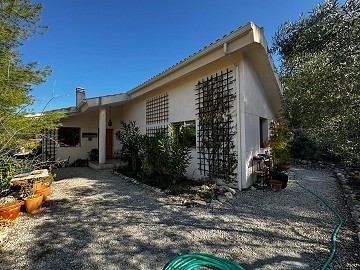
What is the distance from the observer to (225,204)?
484cm

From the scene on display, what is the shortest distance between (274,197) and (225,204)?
1.77 meters

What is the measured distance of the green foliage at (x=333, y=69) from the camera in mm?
2824

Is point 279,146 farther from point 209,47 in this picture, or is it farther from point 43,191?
point 43,191

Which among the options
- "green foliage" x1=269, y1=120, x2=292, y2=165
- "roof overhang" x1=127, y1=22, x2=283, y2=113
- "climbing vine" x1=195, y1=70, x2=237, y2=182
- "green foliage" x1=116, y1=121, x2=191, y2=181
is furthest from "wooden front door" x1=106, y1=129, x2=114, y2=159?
"green foliage" x1=269, y1=120, x2=292, y2=165

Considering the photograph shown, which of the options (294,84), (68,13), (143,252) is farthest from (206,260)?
(68,13)

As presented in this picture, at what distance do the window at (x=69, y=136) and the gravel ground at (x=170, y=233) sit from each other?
786 centimetres

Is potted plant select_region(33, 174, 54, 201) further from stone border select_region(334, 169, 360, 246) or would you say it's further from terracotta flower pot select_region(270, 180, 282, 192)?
stone border select_region(334, 169, 360, 246)

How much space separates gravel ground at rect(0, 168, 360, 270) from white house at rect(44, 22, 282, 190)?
1.93 m

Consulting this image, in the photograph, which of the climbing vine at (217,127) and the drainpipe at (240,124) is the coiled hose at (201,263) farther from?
the climbing vine at (217,127)

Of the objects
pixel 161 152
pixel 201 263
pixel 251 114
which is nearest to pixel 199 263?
pixel 201 263

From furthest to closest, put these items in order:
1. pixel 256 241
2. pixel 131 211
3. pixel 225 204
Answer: pixel 225 204 < pixel 131 211 < pixel 256 241

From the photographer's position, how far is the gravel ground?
2.62m

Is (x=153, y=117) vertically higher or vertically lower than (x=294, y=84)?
lower

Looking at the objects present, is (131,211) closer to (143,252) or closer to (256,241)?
(143,252)
